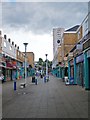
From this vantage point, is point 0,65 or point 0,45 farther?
point 0,45

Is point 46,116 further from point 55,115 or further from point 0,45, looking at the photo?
point 0,45

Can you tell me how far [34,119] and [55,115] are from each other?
1.29m

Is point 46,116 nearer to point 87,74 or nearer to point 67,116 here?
point 67,116

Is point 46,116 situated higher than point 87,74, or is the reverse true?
point 87,74

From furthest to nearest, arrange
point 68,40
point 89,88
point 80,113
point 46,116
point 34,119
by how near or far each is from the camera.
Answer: point 68,40
point 89,88
point 80,113
point 46,116
point 34,119

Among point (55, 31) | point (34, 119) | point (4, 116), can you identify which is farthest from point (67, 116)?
point (55, 31)

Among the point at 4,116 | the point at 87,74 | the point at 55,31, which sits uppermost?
the point at 55,31

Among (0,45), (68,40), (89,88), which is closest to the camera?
(89,88)

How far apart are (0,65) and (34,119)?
110ft

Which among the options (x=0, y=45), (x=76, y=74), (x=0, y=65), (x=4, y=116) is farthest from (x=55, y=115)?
(x=0, y=45)

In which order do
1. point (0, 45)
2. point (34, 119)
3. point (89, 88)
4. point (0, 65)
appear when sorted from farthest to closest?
1. point (0, 45)
2. point (0, 65)
3. point (89, 88)
4. point (34, 119)

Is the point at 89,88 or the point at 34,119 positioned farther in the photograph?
the point at 89,88

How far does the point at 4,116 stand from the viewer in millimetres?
11125

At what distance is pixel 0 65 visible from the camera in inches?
1702
